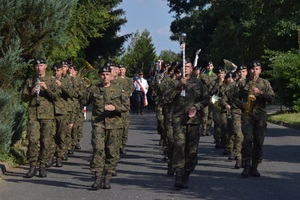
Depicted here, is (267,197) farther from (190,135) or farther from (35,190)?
(35,190)

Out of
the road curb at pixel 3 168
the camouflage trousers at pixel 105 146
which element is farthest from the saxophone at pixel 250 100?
the road curb at pixel 3 168

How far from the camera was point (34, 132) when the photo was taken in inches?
501

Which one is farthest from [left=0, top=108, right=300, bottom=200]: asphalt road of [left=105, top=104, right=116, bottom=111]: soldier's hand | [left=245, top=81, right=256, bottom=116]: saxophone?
[left=105, top=104, right=116, bottom=111]: soldier's hand

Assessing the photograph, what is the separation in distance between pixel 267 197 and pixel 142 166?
4453 millimetres

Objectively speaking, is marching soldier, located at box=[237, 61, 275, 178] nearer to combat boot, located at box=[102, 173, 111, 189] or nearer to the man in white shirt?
combat boot, located at box=[102, 173, 111, 189]

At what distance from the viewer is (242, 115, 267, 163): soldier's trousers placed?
12711 millimetres

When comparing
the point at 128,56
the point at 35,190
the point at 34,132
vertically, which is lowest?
the point at 35,190

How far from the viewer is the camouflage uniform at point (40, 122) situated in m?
12.7

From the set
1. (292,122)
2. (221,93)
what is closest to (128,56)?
(292,122)

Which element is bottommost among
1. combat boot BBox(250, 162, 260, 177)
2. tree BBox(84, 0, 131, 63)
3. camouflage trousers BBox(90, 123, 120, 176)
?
combat boot BBox(250, 162, 260, 177)

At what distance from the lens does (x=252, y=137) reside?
12.8 m

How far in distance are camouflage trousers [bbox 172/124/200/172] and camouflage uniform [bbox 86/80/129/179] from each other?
0.94 m

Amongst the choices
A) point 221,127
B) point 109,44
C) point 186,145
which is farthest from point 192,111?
point 109,44

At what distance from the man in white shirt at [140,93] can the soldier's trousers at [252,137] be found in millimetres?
18568
